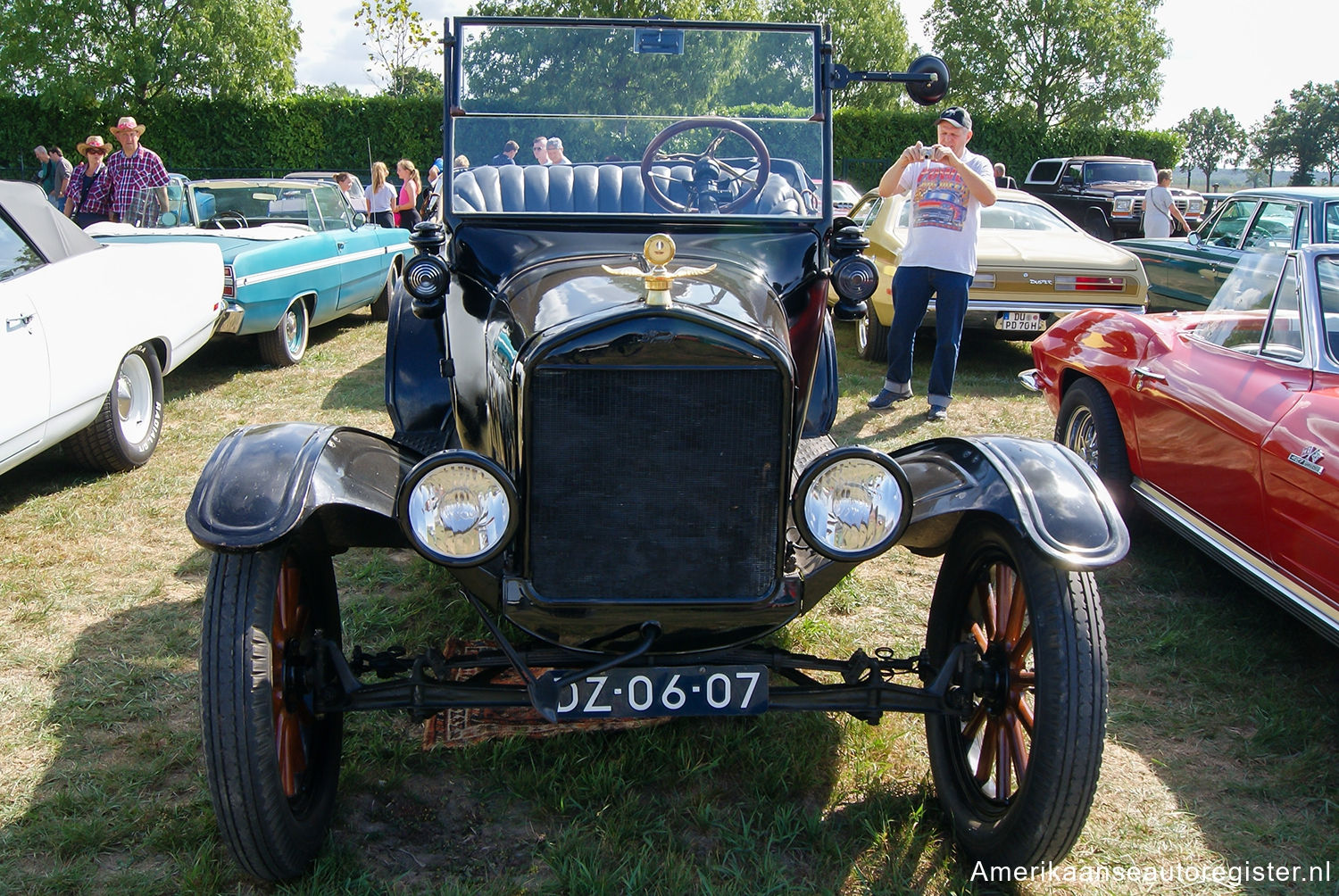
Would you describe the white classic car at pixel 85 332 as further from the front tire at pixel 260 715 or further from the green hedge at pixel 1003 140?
the green hedge at pixel 1003 140

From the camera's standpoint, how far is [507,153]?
3.67 m

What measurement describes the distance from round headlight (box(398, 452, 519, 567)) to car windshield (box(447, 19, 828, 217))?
5.47ft

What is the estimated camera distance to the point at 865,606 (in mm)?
4055

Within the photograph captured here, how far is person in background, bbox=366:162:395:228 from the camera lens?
12.7m

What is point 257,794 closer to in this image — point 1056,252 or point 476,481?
point 476,481

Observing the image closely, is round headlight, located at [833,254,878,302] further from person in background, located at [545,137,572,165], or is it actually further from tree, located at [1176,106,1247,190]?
tree, located at [1176,106,1247,190]

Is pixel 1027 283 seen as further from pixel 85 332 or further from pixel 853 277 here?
pixel 85 332

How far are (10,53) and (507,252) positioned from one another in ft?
84.7

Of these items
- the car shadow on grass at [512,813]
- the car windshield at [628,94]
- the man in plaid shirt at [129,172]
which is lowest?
the car shadow on grass at [512,813]

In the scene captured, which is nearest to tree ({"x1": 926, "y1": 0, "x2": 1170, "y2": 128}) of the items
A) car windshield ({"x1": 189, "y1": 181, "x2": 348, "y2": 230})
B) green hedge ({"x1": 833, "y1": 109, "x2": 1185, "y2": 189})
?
green hedge ({"x1": 833, "y1": 109, "x2": 1185, "y2": 189})

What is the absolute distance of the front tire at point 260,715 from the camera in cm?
222

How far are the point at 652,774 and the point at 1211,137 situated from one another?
6620 cm

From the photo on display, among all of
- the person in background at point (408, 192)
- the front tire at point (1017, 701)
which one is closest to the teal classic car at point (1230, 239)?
the front tire at point (1017, 701)

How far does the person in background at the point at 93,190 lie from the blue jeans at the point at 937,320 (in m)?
7.16
